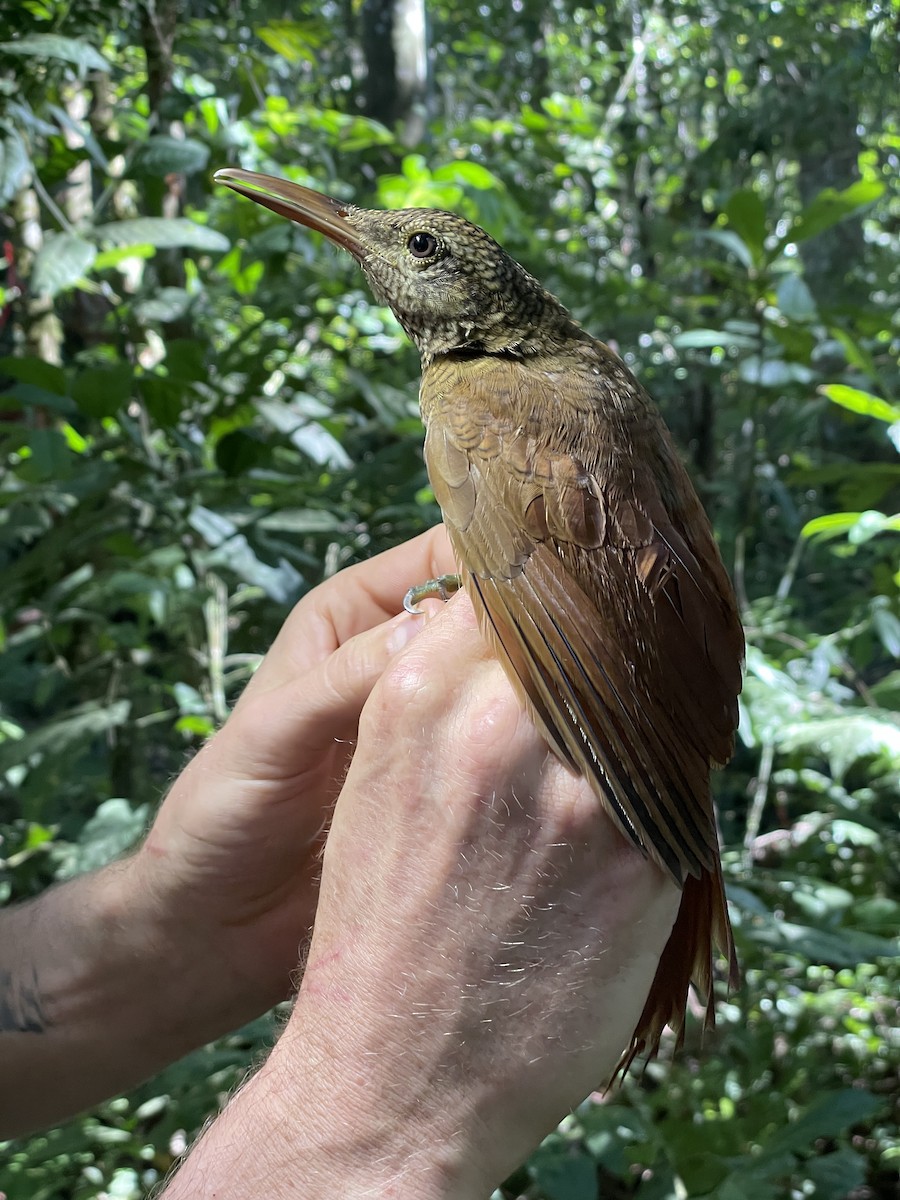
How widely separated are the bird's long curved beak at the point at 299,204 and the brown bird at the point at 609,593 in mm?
352

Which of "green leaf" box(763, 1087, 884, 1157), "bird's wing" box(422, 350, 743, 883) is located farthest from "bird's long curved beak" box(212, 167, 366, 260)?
"green leaf" box(763, 1087, 884, 1157)

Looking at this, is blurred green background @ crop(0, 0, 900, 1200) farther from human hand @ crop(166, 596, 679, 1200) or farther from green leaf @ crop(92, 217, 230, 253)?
human hand @ crop(166, 596, 679, 1200)

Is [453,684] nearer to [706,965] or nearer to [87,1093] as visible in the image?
[706,965]

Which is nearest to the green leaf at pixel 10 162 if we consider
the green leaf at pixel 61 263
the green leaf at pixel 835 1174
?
the green leaf at pixel 61 263

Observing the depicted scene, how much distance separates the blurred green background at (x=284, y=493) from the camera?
1653mm

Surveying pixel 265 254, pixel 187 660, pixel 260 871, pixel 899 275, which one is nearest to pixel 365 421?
pixel 265 254

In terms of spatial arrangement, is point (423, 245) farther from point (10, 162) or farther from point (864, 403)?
point (864, 403)

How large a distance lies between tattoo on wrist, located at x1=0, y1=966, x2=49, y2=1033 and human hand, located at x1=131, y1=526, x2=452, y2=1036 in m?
0.23

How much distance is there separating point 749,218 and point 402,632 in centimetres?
149

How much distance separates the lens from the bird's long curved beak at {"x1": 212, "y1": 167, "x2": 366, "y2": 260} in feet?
4.52

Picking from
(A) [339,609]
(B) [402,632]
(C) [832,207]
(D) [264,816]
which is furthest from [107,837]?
(C) [832,207]

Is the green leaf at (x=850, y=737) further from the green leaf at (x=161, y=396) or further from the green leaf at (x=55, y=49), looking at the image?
the green leaf at (x=55, y=49)

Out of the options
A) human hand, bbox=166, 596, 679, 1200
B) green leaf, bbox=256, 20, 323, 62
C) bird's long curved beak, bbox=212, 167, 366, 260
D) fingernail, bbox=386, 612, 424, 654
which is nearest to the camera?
Answer: human hand, bbox=166, 596, 679, 1200

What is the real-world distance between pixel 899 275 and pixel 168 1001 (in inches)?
159
